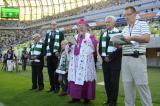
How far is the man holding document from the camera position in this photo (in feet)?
21.4

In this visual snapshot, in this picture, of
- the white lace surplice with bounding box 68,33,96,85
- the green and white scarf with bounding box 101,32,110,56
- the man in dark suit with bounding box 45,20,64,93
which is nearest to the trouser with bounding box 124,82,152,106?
the green and white scarf with bounding box 101,32,110,56

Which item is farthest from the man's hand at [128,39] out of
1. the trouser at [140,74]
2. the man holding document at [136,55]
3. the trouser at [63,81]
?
the trouser at [63,81]

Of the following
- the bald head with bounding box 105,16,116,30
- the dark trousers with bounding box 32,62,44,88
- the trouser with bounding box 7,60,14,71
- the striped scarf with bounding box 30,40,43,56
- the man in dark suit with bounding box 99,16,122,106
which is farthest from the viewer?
the trouser with bounding box 7,60,14,71

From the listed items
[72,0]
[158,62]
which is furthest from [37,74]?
[72,0]

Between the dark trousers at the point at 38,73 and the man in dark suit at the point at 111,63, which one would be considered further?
the dark trousers at the point at 38,73

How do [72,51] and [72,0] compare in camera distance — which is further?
[72,0]

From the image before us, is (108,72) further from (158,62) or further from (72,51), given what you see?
(158,62)

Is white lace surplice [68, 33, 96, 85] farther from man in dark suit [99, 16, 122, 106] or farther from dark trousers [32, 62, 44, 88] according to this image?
dark trousers [32, 62, 44, 88]

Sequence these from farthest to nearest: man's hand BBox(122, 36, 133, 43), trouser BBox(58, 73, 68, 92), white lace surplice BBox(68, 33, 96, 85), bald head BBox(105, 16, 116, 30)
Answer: trouser BBox(58, 73, 68, 92)
white lace surplice BBox(68, 33, 96, 85)
bald head BBox(105, 16, 116, 30)
man's hand BBox(122, 36, 133, 43)

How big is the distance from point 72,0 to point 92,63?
5834 cm

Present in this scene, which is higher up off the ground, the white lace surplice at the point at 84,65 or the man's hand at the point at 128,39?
the man's hand at the point at 128,39

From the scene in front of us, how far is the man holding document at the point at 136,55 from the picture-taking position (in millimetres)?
6531

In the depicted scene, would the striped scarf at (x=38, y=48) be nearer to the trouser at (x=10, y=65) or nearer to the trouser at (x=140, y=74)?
the trouser at (x=140, y=74)

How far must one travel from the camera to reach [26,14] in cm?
7269
